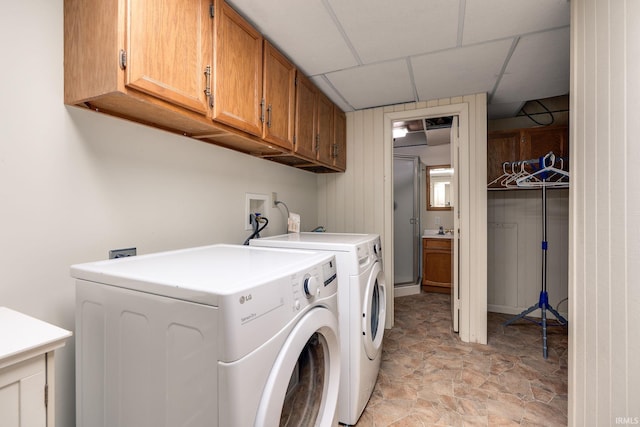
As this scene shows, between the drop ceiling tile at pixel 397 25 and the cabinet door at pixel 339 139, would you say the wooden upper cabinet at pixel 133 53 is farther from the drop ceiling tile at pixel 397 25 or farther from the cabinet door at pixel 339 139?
the cabinet door at pixel 339 139

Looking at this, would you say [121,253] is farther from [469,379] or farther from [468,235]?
[468,235]

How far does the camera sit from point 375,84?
232 cm

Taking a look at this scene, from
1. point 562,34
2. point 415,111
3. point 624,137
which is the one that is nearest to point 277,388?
point 624,137

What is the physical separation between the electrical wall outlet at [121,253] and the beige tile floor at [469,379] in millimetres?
1483

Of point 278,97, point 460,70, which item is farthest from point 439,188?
point 278,97

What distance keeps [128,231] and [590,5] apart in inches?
84.0

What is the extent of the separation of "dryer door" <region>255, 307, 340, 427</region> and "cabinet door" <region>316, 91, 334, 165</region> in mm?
1538

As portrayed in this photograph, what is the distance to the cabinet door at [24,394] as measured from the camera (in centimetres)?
64

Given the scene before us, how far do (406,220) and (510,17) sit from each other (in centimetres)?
292

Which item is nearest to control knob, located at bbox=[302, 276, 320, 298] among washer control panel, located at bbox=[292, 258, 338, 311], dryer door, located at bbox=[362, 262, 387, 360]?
washer control panel, located at bbox=[292, 258, 338, 311]

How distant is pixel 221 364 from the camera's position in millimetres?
664

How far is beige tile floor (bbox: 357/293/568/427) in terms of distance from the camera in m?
1.67

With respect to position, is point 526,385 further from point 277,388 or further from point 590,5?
point 590,5

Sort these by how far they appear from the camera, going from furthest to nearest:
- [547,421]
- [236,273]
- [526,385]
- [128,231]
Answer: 1. [526,385]
2. [547,421]
3. [128,231]
4. [236,273]
